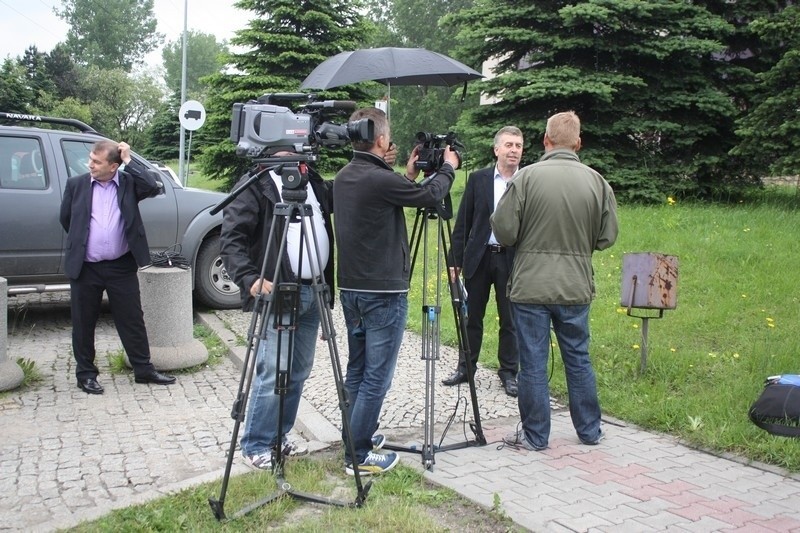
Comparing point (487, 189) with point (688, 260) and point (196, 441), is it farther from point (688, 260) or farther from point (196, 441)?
point (688, 260)

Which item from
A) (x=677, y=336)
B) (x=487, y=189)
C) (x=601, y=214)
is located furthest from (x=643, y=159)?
(x=601, y=214)

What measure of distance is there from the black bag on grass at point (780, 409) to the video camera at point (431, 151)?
7.42 feet

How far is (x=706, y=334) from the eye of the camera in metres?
7.19

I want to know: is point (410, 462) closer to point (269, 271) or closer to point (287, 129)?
point (269, 271)

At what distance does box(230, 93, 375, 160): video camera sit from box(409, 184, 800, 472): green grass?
303 cm

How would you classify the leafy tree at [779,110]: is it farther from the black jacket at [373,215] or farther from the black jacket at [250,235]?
the black jacket at [250,235]

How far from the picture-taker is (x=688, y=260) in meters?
9.72

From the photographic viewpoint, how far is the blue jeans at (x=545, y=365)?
192 inches

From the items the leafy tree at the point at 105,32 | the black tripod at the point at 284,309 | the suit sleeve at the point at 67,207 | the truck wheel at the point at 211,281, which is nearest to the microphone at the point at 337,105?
the black tripod at the point at 284,309

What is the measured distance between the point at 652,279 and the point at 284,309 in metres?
3.17

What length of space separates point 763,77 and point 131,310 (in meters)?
10.5

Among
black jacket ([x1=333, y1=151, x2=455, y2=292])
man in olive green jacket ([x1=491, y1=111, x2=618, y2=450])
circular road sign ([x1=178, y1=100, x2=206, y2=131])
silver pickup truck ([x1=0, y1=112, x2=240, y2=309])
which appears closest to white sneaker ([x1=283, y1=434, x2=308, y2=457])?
black jacket ([x1=333, y1=151, x2=455, y2=292])

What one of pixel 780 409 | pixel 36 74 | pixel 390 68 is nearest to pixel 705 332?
pixel 780 409

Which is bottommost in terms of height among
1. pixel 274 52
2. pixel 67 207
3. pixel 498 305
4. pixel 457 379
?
pixel 457 379
